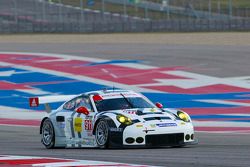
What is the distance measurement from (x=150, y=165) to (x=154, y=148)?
3.70m

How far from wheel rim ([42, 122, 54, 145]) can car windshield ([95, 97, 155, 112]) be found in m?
1.67

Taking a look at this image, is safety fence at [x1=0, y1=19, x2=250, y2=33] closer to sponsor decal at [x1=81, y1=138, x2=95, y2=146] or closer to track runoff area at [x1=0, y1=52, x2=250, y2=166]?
track runoff area at [x1=0, y1=52, x2=250, y2=166]

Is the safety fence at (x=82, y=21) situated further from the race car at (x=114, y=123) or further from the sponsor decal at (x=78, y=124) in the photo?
the sponsor decal at (x=78, y=124)

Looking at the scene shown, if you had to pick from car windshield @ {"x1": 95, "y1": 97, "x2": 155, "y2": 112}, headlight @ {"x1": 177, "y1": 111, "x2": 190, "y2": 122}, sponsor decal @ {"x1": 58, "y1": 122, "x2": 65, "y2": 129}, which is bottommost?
sponsor decal @ {"x1": 58, "y1": 122, "x2": 65, "y2": 129}

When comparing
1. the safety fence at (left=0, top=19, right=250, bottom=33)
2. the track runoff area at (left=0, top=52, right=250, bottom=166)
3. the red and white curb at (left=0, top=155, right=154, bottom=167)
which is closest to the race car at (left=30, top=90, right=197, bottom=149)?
the red and white curb at (left=0, top=155, right=154, bottom=167)

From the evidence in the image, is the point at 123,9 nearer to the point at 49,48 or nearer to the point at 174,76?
the point at 49,48

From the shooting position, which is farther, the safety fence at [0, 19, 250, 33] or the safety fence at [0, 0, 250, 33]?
the safety fence at [0, 0, 250, 33]

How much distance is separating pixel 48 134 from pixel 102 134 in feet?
8.11

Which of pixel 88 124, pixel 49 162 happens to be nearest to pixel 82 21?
pixel 88 124

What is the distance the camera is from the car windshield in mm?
16219

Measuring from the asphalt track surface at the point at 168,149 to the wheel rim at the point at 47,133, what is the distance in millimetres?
200

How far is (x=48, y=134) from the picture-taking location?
17812 mm

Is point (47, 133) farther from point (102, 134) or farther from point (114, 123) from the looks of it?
point (114, 123)

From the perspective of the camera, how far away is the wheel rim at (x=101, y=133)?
1551 centimetres
